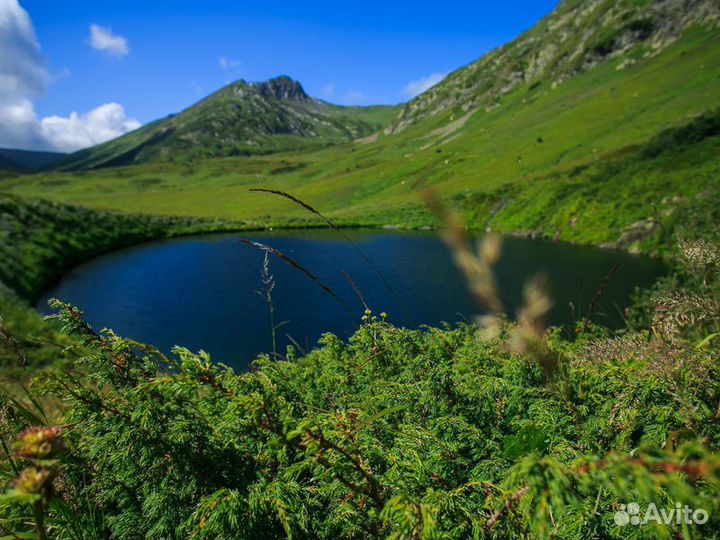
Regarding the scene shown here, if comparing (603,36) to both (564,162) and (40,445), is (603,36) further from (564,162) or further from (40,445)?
(40,445)

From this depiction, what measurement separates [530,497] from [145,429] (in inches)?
103

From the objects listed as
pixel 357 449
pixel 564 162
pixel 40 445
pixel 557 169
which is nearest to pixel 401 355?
pixel 357 449

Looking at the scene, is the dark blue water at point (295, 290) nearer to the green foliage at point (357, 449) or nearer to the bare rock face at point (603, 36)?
the green foliage at point (357, 449)

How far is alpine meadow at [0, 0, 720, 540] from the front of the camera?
2.13m

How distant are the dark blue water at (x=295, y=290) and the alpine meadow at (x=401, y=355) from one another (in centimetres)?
34

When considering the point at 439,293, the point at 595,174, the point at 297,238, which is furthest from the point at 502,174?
the point at 439,293

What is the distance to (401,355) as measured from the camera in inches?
215

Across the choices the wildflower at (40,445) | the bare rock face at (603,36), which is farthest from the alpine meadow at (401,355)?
the bare rock face at (603,36)

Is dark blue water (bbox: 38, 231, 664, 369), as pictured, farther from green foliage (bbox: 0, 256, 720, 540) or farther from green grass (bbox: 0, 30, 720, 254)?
green foliage (bbox: 0, 256, 720, 540)

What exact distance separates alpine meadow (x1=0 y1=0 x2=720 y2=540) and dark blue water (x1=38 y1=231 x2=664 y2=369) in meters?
0.34

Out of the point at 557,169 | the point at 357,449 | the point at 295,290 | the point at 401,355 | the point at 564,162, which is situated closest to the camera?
the point at 357,449

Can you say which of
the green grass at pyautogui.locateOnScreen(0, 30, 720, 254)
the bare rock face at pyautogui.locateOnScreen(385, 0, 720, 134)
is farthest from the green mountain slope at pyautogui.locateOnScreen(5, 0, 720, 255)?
the bare rock face at pyautogui.locateOnScreen(385, 0, 720, 134)

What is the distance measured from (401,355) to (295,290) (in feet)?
100

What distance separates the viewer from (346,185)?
11675 cm
